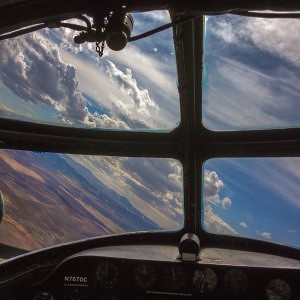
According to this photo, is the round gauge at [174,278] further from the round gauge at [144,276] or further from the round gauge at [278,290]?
the round gauge at [278,290]

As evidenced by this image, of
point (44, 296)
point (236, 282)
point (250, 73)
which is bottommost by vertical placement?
point (44, 296)

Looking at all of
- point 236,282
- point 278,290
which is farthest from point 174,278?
point 278,290

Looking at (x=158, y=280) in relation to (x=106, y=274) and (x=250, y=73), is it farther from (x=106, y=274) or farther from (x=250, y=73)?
(x=250, y=73)

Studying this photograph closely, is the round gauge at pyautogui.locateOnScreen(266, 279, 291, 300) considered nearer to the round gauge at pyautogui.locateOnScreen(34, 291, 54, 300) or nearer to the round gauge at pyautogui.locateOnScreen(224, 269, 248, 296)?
the round gauge at pyautogui.locateOnScreen(224, 269, 248, 296)

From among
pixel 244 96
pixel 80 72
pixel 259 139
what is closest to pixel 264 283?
pixel 259 139

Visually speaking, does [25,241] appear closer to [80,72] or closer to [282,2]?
[80,72]

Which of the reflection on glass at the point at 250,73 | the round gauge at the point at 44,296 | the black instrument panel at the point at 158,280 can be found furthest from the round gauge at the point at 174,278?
the reflection on glass at the point at 250,73

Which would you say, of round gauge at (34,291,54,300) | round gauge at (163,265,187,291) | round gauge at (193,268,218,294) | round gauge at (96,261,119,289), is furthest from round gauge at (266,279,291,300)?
round gauge at (34,291,54,300)
